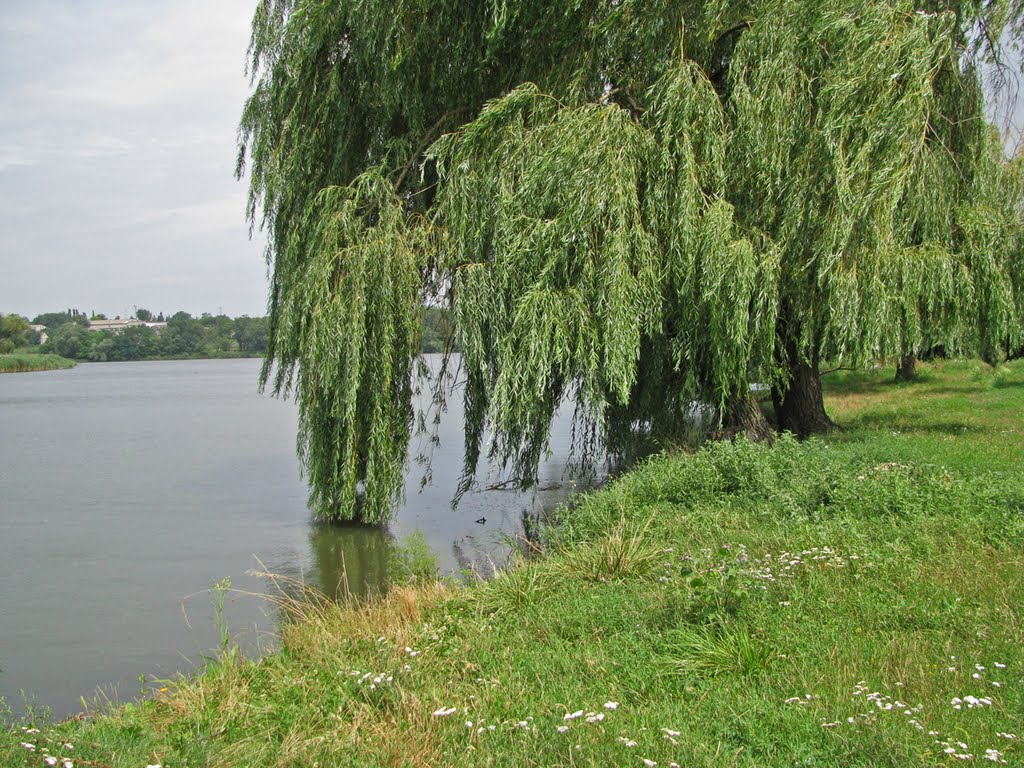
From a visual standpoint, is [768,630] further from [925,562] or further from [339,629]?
[339,629]

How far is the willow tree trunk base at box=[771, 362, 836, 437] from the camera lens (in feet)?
41.0

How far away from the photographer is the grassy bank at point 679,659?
3.81 metres

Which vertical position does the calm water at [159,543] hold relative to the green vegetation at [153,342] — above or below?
below

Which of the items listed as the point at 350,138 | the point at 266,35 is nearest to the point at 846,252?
the point at 350,138

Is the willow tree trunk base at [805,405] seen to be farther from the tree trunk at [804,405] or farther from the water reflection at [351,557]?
the water reflection at [351,557]

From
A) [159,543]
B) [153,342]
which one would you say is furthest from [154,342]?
[159,543]

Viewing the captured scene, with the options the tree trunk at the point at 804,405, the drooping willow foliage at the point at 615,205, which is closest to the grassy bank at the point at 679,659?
the drooping willow foliage at the point at 615,205

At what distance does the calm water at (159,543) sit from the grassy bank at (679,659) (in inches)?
84.8

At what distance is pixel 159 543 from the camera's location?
11234mm

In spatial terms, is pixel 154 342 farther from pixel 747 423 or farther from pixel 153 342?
pixel 747 423

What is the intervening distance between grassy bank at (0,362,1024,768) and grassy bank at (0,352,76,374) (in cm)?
7461

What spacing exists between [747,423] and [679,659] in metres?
7.10

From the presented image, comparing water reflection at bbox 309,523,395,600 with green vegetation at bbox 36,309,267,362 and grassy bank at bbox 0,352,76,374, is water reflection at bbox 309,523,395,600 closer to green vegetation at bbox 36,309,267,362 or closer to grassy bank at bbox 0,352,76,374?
grassy bank at bbox 0,352,76,374

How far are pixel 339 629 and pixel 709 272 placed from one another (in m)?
5.22
